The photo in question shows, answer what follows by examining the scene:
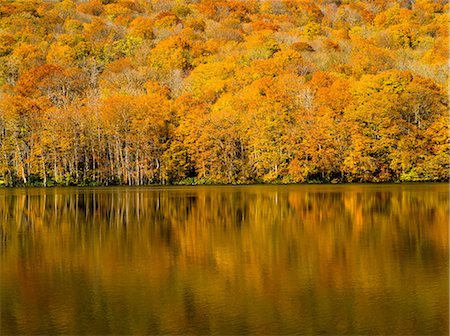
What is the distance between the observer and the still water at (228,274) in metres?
11.3

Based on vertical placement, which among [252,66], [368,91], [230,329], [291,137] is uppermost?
[252,66]

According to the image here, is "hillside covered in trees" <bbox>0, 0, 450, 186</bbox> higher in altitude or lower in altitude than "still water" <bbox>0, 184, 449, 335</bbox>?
higher

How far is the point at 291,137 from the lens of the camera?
68375 millimetres

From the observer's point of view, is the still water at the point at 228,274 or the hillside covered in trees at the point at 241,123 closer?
the still water at the point at 228,274

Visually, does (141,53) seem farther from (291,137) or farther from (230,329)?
(230,329)

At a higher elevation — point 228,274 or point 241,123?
point 241,123

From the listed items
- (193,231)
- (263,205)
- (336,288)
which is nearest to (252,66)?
(263,205)

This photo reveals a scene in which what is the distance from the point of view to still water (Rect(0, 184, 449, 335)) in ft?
37.0

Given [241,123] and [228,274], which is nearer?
[228,274]

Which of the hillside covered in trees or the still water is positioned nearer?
the still water

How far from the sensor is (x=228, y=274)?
15.6 meters

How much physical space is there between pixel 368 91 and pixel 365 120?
5122 millimetres

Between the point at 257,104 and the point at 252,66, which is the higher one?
the point at 252,66

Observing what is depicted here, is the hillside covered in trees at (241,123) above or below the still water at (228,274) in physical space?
above
